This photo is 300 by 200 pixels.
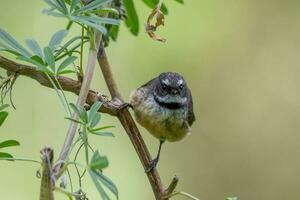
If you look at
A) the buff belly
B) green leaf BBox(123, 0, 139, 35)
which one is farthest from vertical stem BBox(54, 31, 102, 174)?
the buff belly

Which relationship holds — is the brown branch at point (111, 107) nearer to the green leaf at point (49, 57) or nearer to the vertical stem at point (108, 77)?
the vertical stem at point (108, 77)

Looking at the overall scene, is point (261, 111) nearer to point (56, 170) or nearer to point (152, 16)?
point (152, 16)

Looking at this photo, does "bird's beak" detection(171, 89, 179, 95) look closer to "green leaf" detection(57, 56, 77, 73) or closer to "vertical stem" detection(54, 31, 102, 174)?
"vertical stem" detection(54, 31, 102, 174)

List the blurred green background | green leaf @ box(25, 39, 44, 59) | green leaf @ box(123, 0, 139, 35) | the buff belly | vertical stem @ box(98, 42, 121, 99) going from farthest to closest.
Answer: the blurred green background < the buff belly < green leaf @ box(123, 0, 139, 35) < vertical stem @ box(98, 42, 121, 99) < green leaf @ box(25, 39, 44, 59)

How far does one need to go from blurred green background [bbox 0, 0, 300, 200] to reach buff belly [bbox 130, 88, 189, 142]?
50.2 inches

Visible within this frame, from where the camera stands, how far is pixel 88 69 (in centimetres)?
170

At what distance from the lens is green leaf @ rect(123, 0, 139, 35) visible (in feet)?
7.71

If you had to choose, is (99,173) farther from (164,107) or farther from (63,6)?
(164,107)

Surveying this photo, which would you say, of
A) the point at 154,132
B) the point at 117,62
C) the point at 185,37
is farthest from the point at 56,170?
the point at 185,37

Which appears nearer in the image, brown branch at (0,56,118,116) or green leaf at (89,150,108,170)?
green leaf at (89,150,108,170)

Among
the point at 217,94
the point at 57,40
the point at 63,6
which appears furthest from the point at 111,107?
the point at 217,94

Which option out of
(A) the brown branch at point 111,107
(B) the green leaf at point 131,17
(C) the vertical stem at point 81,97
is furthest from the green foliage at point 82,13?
(B) the green leaf at point 131,17

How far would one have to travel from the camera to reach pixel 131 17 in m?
2.39

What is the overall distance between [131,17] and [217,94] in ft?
9.35
